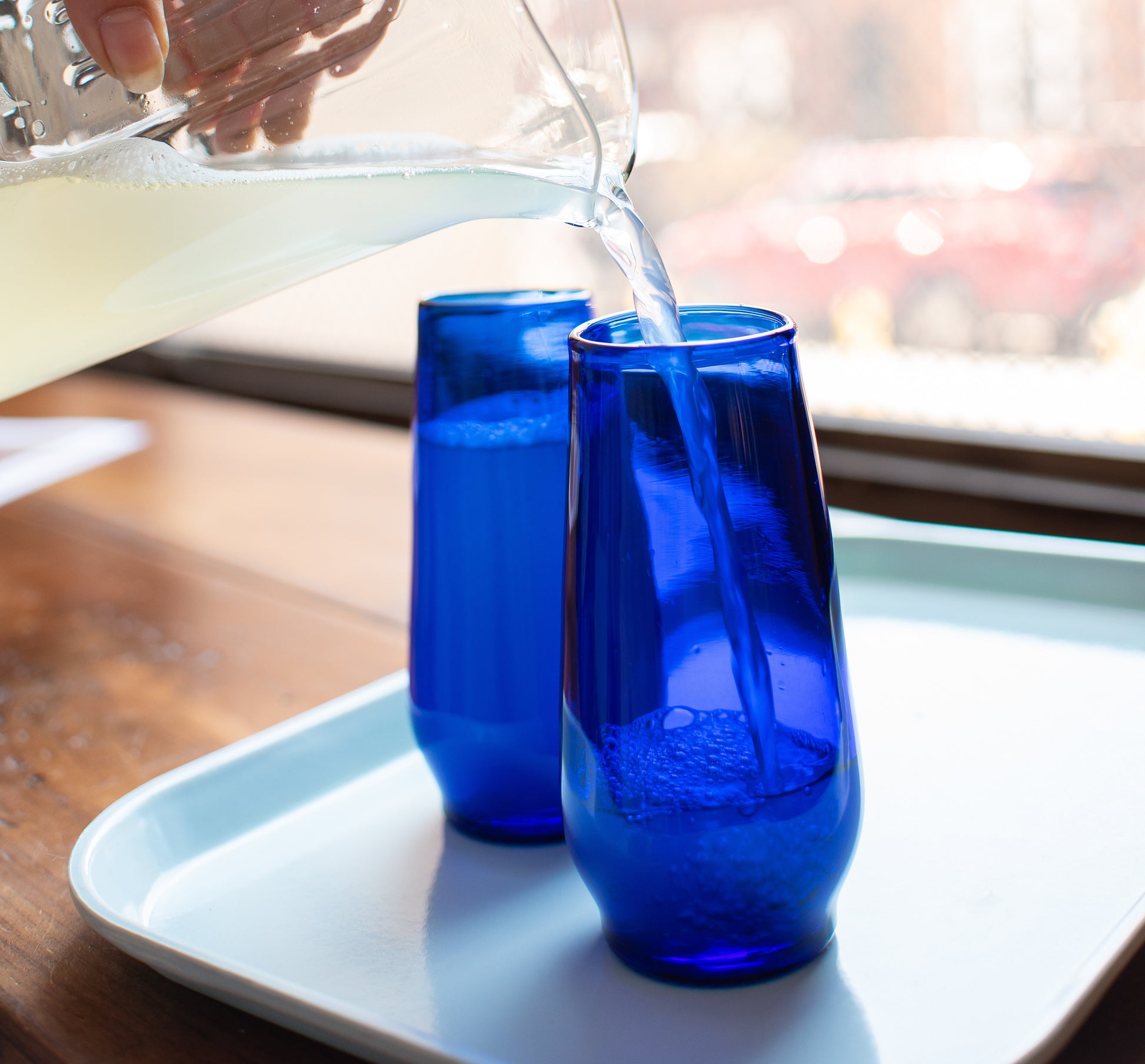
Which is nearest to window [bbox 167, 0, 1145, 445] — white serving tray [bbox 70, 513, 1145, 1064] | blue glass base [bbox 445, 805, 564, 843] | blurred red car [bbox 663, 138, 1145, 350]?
blurred red car [bbox 663, 138, 1145, 350]

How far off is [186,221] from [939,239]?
1034mm

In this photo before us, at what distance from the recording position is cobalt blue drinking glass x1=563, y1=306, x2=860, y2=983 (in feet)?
1.00

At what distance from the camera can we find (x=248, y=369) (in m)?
1.72

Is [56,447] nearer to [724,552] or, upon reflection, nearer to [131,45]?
[131,45]

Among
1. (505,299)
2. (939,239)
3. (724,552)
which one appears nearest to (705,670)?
(724,552)

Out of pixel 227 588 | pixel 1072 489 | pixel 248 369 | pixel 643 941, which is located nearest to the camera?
pixel 643 941

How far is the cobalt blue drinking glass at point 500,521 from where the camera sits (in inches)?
15.5

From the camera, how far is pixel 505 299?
426 mm

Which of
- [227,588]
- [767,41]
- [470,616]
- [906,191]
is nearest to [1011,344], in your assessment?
[906,191]

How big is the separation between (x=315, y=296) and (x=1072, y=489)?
1199 millimetres

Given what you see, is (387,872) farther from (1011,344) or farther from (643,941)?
(1011,344)

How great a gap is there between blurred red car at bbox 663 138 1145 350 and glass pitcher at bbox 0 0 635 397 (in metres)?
0.72

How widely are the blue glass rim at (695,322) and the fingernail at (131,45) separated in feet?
0.49

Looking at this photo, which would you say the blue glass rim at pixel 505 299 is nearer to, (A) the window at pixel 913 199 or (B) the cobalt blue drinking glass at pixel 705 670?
(B) the cobalt blue drinking glass at pixel 705 670
